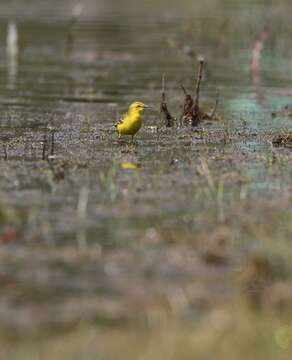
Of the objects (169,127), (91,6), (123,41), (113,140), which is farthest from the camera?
(91,6)

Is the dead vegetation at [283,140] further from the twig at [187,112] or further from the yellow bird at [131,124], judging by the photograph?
the twig at [187,112]

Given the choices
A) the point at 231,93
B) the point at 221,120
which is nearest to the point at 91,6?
the point at 231,93

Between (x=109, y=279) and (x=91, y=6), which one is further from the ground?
(x=91, y=6)

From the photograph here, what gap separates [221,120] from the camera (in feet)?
39.9

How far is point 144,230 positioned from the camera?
677 centimetres

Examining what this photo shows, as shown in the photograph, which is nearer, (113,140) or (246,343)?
(246,343)

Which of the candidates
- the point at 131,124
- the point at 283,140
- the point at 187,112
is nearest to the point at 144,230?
the point at 131,124

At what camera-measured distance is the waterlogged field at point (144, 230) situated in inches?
201

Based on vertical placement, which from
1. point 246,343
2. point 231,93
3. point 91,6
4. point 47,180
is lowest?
point 246,343

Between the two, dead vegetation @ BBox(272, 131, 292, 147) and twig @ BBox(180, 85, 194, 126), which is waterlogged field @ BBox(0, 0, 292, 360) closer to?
dead vegetation @ BBox(272, 131, 292, 147)

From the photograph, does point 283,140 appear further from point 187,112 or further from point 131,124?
point 187,112

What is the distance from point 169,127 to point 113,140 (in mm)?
1170

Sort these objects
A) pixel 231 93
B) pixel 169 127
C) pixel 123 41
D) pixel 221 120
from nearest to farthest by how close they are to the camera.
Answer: pixel 169 127 → pixel 221 120 → pixel 231 93 → pixel 123 41

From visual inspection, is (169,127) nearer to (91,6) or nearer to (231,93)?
(231,93)
